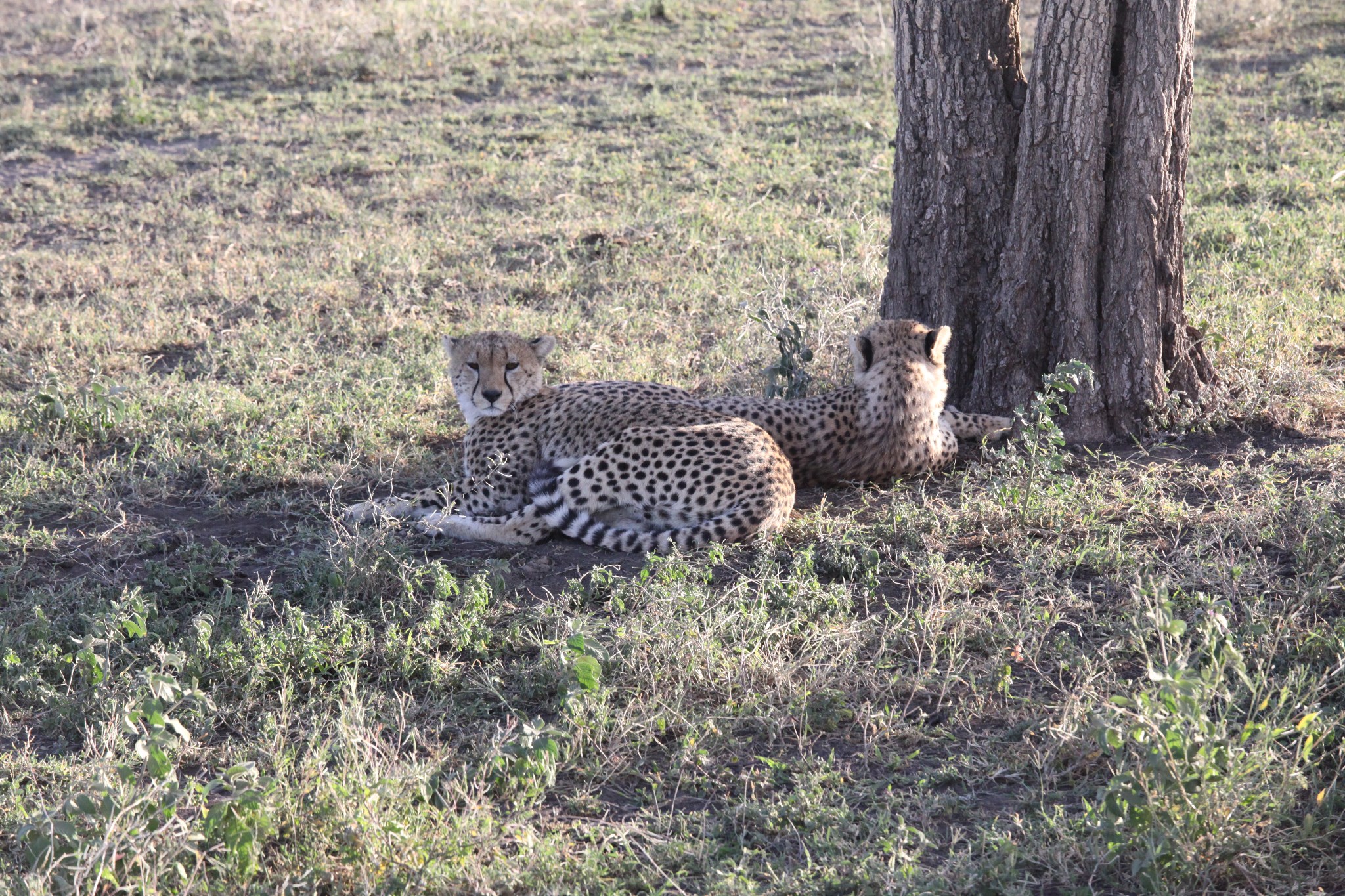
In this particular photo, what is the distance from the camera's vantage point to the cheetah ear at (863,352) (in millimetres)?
4766

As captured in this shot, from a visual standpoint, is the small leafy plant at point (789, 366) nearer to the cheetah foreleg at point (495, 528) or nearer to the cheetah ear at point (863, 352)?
the cheetah ear at point (863, 352)

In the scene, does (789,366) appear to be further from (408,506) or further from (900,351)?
(408,506)

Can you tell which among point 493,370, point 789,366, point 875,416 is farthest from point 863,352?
point 493,370

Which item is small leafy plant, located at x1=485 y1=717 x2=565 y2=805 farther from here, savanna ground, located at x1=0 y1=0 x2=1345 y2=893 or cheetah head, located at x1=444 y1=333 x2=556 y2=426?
cheetah head, located at x1=444 y1=333 x2=556 y2=426

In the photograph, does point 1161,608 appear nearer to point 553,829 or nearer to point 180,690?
point 553,829

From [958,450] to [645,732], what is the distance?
7.23 ft

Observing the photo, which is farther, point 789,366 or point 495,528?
point 789,366

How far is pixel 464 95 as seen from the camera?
424 inches

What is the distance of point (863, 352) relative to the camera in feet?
15.7

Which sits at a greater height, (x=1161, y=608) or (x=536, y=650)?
(x=1161, y=608)

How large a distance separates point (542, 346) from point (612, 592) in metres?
1.45

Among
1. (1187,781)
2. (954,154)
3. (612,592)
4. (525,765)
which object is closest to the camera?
(1187,781)

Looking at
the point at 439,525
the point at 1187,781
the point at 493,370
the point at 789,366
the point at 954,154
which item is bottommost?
the point at 439,525

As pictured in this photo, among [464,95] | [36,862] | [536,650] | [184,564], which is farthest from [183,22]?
[36,862]
